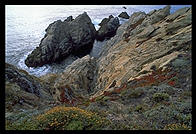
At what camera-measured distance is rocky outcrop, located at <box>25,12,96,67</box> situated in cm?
8454

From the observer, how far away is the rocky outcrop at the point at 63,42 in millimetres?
84537

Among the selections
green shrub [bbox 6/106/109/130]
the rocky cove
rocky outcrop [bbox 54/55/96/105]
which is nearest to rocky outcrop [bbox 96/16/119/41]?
rocky outcrop [bbox 54/55/96/105]

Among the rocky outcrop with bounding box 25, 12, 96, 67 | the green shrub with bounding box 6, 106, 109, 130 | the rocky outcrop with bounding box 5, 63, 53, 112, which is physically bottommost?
the rocky outcrop with bounding box 25, 12, 96, 67

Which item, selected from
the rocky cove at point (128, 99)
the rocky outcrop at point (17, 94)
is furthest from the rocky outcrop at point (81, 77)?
the rocky outcrop at point (17, 94)

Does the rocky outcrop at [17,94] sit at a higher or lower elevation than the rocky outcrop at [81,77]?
higher

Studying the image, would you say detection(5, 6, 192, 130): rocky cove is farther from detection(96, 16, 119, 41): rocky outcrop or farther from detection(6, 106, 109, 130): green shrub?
detection(96, 16, 119, 41): rocky outcrop

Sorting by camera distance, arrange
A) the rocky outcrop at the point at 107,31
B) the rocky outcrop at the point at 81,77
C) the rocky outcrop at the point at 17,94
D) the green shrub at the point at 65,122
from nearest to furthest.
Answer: the green shrub at the point at 65,122
the rocky outcrop at the point at 17,94
the rocky outcrop at the point at 81,77
the rocky outcrop at the point at 107,31

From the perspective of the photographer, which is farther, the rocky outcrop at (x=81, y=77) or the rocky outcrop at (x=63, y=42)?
the rocky outcrop at (x=63, y=42)

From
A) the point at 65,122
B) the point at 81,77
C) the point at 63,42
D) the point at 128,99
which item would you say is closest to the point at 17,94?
the point at 65,122

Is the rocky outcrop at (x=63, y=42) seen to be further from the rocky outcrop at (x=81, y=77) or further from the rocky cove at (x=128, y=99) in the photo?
the rocky cove at (x=128, y=99)

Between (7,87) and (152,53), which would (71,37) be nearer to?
(152,53)

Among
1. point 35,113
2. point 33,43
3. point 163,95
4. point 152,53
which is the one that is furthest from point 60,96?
point 33,43
